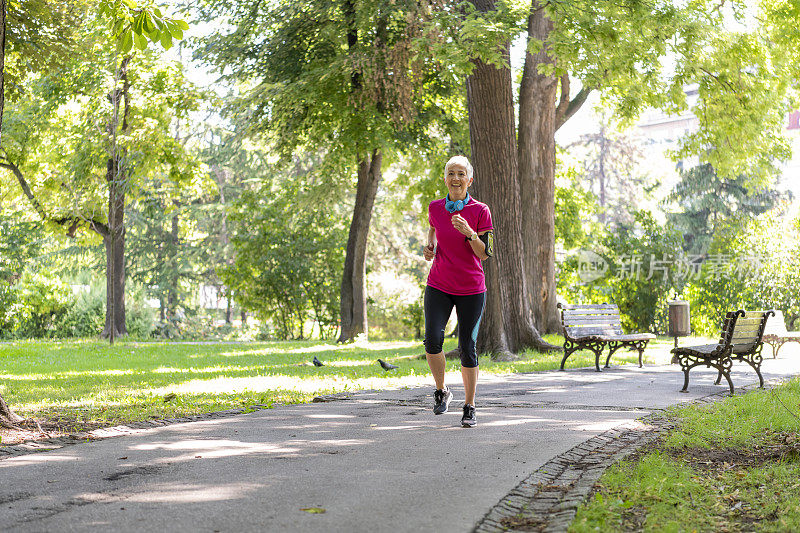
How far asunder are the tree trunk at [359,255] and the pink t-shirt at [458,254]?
54.9ft

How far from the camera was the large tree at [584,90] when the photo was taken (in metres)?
14.2

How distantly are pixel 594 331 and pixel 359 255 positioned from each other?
35.3 ft

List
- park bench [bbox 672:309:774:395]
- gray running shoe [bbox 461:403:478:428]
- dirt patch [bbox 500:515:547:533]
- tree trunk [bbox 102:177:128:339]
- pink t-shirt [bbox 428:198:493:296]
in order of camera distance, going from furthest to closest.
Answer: tree trunk [bbox 102:177:128:339]
park bench [bbox 672:309:774:395]
gray running shoe [bbox 461:403:478:428]
pink t-shirt [bbox 428:198:493:296]
dirt patch [bbox 500:515:547:533]

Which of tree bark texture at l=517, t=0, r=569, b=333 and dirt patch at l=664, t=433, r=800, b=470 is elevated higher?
tree bark texture at l=517, t=0, r=569, b=333

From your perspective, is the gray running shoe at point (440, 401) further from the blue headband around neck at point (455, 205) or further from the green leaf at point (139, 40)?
the green leaf at point (139, 40)

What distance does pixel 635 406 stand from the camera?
8.54 meters

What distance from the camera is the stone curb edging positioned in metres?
4.09

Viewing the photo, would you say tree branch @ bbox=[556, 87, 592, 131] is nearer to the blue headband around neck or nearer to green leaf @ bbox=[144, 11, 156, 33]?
the blue headband around neck

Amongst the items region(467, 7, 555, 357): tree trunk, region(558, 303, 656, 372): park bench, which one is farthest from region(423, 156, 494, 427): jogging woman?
region(467, 7, 555, 357): tree trunk

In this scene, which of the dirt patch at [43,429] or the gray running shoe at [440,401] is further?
the gray running shoe at [440,401]

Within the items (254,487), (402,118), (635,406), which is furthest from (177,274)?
(254,487)

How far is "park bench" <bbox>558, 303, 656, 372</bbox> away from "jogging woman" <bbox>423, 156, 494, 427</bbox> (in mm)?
6863

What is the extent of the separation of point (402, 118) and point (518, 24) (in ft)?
23.2

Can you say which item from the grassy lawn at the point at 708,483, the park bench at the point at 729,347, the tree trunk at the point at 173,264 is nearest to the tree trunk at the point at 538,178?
the park bench at the point at 729,347
